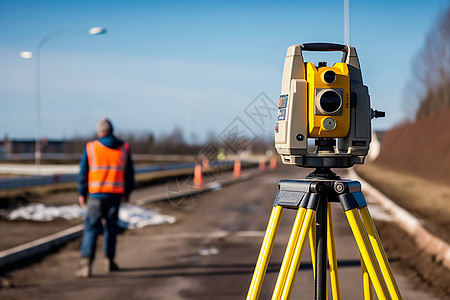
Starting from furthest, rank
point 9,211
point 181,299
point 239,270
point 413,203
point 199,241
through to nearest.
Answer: point 413,203
point 9,211
point 199,241
point 239,270
point 181,299

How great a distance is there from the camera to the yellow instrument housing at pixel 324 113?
8.11 ft

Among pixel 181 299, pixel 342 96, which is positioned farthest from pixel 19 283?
pixel 342 96

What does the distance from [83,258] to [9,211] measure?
243 inches

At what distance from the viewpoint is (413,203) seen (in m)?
15.0

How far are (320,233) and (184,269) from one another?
391 cm

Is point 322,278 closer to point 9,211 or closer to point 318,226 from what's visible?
point 318,226

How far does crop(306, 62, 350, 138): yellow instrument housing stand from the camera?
2473 millimetres

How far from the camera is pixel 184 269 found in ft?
20.7

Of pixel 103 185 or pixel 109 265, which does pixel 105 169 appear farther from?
pixel 109 265

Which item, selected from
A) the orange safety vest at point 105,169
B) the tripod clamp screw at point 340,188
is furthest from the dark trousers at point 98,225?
the tripod clamp screw at point 340,188

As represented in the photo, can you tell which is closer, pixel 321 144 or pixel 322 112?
pixel 322 112

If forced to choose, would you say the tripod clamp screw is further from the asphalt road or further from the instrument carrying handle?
the asphalt road

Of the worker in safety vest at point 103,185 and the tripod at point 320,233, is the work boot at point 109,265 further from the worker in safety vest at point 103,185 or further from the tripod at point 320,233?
the tripod at point 320,233

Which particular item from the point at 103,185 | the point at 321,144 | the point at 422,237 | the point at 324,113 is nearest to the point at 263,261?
the point at 321,144
